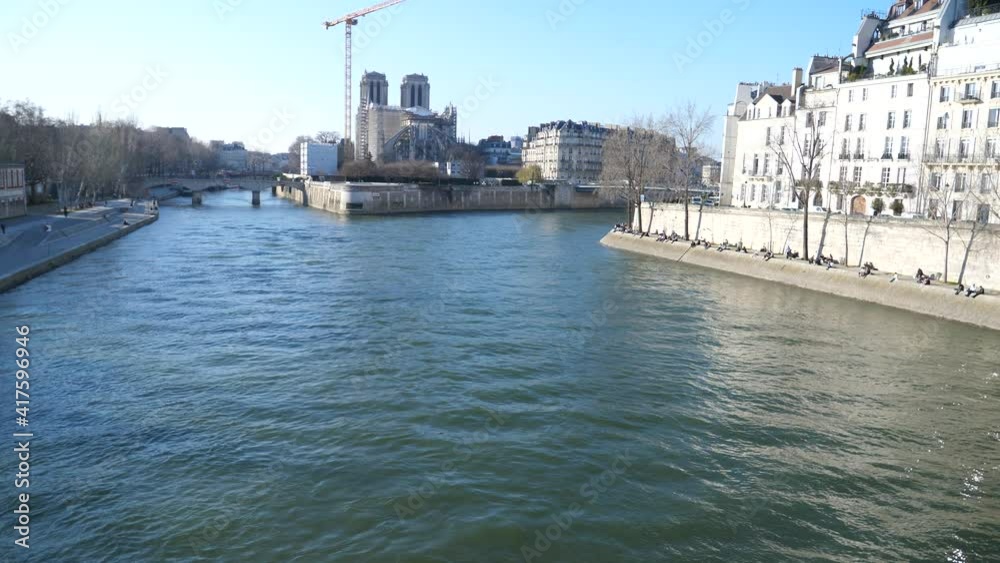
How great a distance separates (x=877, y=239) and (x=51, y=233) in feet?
137

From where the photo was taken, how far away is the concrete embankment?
2438 centimetres

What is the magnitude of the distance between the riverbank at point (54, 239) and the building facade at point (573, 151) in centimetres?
8013

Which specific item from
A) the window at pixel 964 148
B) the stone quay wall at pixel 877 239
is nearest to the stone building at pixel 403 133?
the stone quay wall at pixel 877 239

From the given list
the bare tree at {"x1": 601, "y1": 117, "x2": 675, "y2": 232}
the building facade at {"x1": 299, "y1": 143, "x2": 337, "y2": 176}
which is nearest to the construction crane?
the building facade at {"x1": 299, "y1": 143, "x2": 337, "y2": 176}

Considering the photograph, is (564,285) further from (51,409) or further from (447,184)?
(447,184)

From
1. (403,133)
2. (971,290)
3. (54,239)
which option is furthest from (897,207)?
(403,133)

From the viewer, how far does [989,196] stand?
31.9 metres

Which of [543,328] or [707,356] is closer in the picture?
[707,356]

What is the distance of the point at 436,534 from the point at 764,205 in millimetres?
42329

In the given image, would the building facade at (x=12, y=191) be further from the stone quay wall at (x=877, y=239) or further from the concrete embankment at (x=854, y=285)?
the stone quay wall at (x=877, y=239)

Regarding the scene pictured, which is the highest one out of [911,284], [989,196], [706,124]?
[706,124]

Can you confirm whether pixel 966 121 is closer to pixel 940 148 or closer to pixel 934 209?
pixel 940 148

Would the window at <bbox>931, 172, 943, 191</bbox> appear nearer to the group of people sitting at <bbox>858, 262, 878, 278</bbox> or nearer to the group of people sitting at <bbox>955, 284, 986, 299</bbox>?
the group of people sitting at <bbox>858, 262, 878, 278</bbox>

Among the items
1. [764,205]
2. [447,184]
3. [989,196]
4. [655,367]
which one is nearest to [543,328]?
[655,367]
